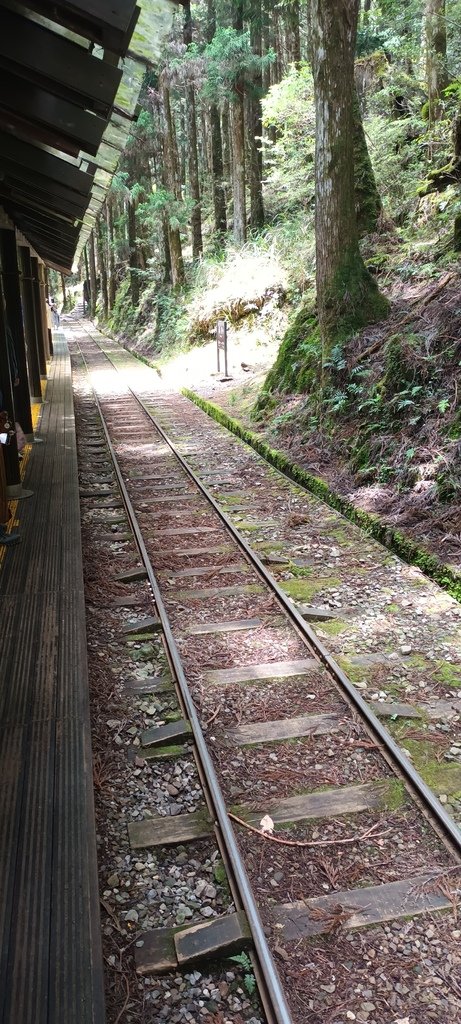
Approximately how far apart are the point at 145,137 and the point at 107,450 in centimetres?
2053

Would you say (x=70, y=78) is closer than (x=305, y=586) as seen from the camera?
Yes

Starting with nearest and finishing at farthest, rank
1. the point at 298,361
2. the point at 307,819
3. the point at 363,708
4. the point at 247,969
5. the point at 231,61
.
→ 1. the point at 247,969
2. the point at 307,819
3. the point at 363,708
4. the point at 298,361
5. the point at 231,61

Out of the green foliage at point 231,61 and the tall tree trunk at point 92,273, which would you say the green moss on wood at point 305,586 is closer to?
the green foliage at point 231,61

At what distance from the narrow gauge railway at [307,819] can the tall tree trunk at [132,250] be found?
30365mm

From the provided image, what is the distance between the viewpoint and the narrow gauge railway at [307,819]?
2889mm

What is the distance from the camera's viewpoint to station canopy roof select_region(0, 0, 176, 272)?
341 centimetres

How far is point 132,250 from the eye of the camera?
35500 millimetres

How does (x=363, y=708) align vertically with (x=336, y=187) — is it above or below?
below

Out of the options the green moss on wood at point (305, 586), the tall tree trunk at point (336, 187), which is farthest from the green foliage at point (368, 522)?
the tall tree trunk at point (336, 187)

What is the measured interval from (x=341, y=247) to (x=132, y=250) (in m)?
27.5

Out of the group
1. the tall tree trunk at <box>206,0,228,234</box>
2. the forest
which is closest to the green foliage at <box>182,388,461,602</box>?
the forest

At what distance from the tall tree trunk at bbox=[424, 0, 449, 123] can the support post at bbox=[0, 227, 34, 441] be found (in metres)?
10.1

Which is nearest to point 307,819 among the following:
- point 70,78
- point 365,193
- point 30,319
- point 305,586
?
point 305,586

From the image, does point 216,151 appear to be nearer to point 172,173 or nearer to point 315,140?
point 172,173
